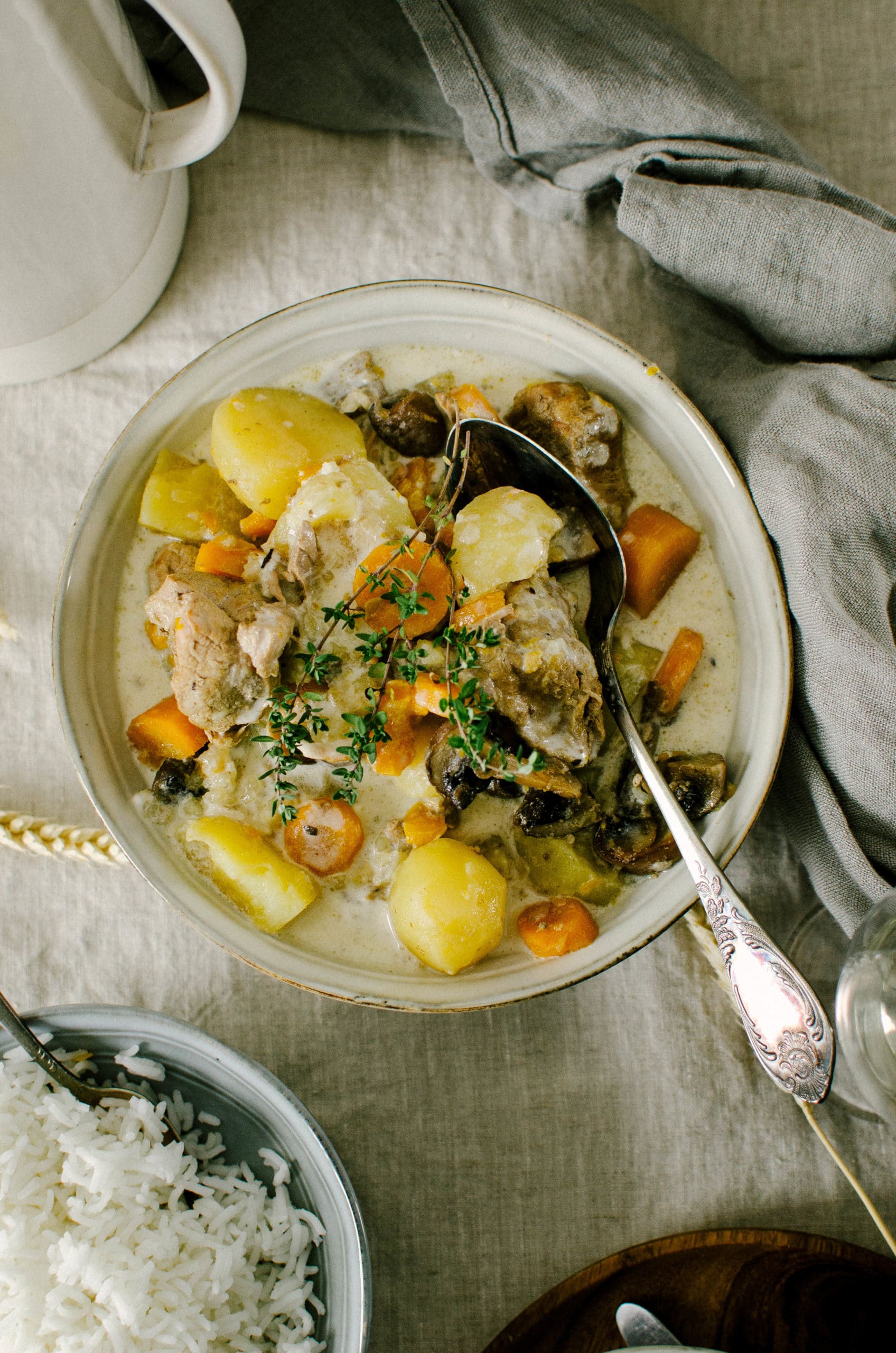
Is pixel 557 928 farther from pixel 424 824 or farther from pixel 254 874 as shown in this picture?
pixel 254 874

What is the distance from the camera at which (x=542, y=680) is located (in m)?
1.75

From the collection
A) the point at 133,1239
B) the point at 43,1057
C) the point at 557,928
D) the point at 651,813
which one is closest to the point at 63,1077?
the point at 43,1057

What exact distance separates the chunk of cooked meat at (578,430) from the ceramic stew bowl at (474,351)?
0.10 meters

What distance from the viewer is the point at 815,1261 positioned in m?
1.85

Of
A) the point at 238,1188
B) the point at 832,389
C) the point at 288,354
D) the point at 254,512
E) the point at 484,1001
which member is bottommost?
the point at 238,1188

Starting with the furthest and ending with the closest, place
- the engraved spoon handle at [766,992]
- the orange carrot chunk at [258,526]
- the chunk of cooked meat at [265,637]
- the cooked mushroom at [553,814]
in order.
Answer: the orange carrot chunk at [258,526]
the cooked mushroom at [553,814]
the chunk of cooked meat at [265,637]
the engraved spoon handle at [766,992]

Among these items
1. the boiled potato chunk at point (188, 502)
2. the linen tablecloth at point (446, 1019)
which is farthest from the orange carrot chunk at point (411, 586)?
the linen tablecloth at point (446, 1019)

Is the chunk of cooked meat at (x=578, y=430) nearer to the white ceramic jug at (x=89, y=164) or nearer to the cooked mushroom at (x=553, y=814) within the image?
the cooked mushroom at (x=553, y=814)

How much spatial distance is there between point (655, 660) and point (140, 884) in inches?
47.5

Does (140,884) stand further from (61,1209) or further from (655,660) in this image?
(655,660)

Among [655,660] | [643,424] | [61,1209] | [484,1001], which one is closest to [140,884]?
[61,1209]

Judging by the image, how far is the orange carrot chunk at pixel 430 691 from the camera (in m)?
1.74

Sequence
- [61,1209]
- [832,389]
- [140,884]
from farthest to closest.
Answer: [140,884]
[832,389]
[61,1209]

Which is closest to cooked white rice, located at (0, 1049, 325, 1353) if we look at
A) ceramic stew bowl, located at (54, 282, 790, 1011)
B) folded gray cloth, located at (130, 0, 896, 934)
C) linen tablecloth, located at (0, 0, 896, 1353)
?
linen tablecloth, located at (0, 0, 896, 1353)
